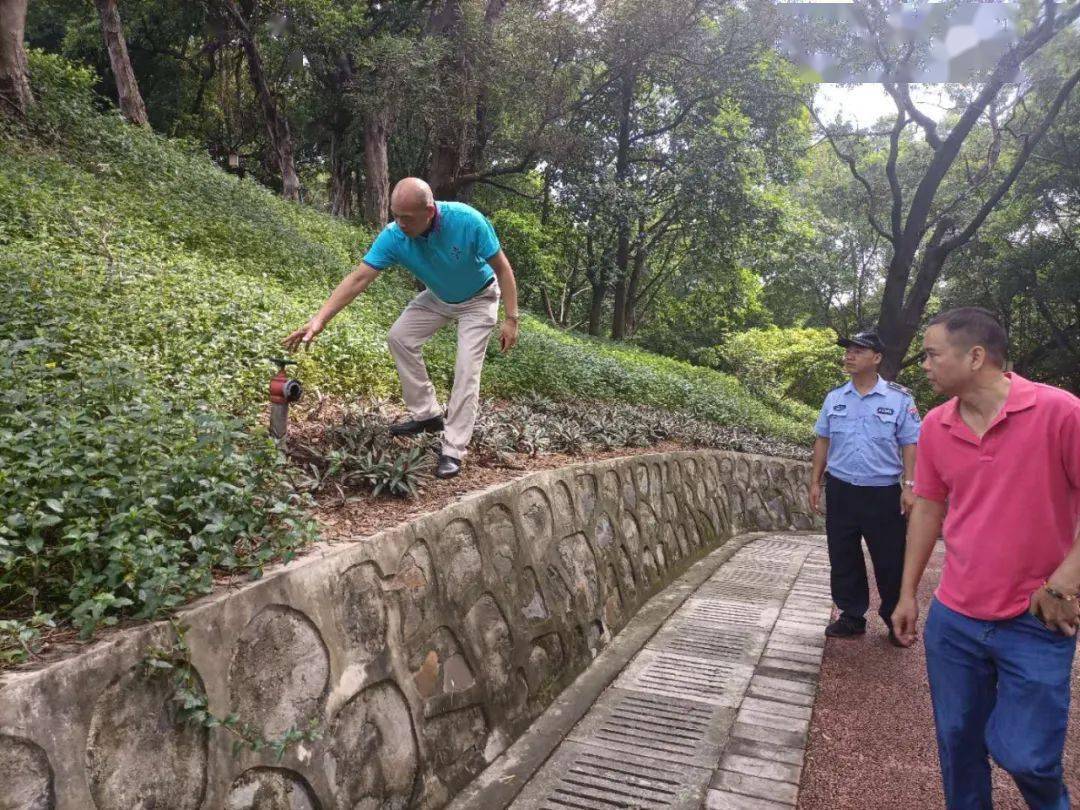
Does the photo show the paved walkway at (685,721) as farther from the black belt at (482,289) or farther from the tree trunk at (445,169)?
the tree trunk at (445,169)

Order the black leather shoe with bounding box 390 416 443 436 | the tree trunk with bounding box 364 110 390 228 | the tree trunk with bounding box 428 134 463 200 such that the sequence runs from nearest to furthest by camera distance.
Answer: the black leather shoe with bounding box 390 416 443 436
the tree trunk with bounding box 428 134 463 200
the tree trunk with bounding box 364 110 390 228

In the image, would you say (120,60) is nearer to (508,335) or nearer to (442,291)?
(442,291)

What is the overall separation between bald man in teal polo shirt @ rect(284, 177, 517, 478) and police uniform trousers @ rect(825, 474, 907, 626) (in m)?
2.40

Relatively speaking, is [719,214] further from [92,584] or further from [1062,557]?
[92,584]

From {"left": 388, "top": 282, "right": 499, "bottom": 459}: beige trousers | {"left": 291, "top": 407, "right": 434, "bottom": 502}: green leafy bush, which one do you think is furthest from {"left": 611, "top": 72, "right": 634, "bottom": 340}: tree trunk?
{"left": 291, "top": 407, "right": 434, "bottom": 502}: green leafy bush

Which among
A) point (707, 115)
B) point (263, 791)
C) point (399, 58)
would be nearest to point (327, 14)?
point (399, 58)

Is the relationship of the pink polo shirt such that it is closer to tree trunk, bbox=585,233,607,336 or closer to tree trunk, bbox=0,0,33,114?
tree trunk, bbox=0,0,33,114

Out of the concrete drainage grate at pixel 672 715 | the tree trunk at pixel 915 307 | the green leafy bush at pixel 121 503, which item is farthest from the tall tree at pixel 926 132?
the green leafy bush at pixel 121 503

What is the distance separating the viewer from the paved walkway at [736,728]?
3.05 metres

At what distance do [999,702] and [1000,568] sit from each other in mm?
418

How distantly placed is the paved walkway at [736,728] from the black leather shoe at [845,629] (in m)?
0.07

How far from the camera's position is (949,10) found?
431 inches

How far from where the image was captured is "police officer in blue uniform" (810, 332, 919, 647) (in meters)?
4.64

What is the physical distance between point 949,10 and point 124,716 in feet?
43.3
